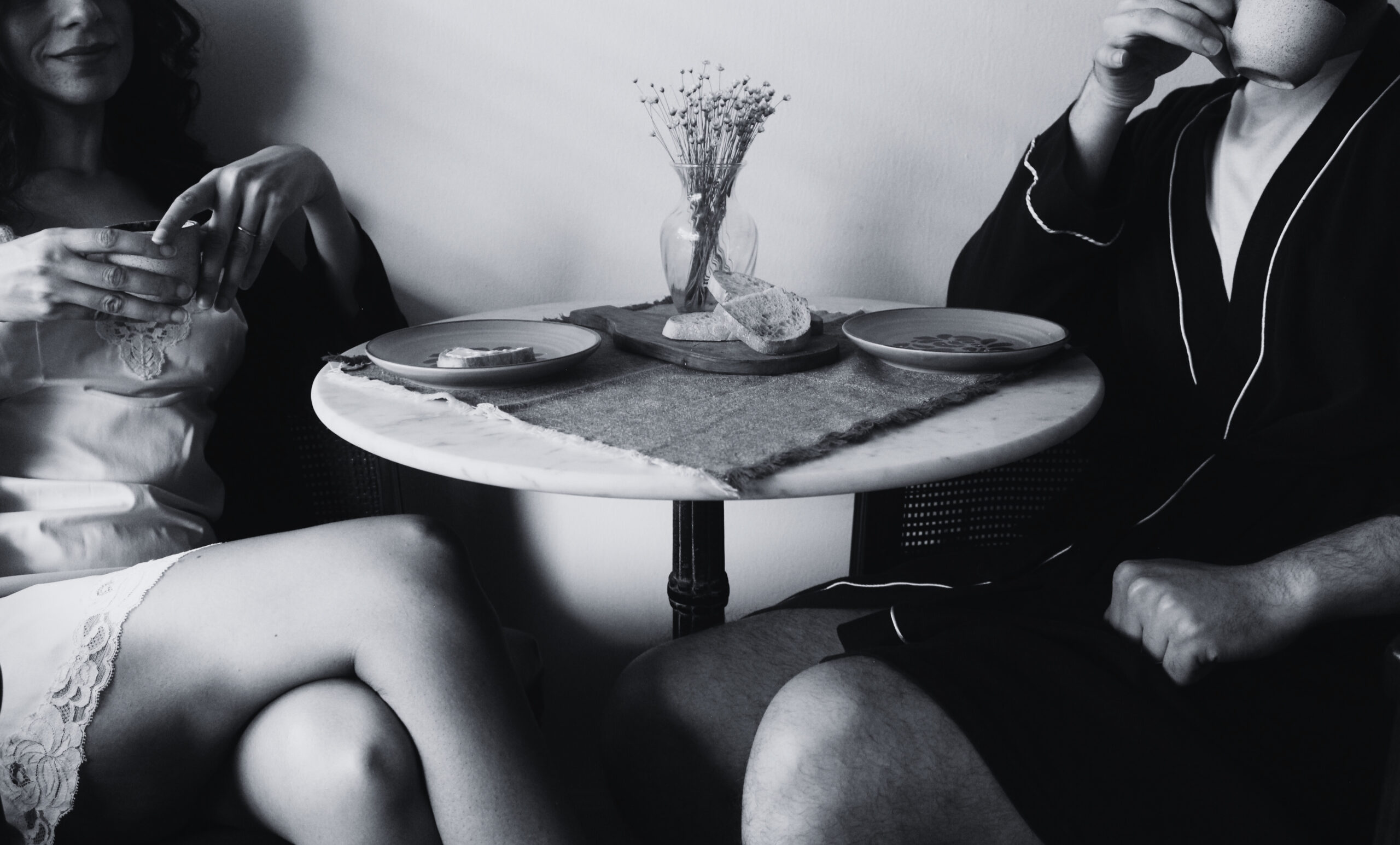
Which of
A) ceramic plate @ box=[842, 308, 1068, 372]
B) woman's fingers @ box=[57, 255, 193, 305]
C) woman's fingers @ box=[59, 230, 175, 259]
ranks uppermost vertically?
woman's fingers @ box=[59, 230, 175, 259]

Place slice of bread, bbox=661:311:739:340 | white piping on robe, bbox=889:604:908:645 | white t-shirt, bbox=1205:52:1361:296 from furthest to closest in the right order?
slice of bread, bbox=661:311:739:340
white t-shirt, bbox=1205:52:1361:296
white piping on robe, bbox=889:604:908:645

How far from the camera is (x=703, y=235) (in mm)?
1411

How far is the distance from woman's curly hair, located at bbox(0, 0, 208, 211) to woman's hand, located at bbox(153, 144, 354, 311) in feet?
0.84

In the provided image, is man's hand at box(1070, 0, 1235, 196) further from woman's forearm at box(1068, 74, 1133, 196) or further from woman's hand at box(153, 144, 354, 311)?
woman's hand at box(153, 144, 354, 311)

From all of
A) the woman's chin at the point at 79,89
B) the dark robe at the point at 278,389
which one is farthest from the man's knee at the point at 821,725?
the woman's chin at the point at 79,89

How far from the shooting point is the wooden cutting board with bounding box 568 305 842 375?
123 cm

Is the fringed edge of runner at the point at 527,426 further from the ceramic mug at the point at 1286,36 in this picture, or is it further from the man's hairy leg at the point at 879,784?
the ceramic mug at the point at 1286,36

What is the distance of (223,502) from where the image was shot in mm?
1502

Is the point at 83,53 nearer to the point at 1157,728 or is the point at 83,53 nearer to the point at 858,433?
the point at 858,433

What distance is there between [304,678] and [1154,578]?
0.88 meters

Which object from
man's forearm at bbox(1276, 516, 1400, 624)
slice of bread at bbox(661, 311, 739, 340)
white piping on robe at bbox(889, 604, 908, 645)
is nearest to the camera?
man's forearm at bbox(1276, 516, 1400, 624)

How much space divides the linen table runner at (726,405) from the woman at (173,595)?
0.23 metres

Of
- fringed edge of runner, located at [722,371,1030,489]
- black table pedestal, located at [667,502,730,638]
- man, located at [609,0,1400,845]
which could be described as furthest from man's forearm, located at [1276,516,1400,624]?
black table pedestal, located at [667,502,730,638]

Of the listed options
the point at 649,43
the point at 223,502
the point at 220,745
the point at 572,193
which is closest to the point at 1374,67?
the point at 649,43
